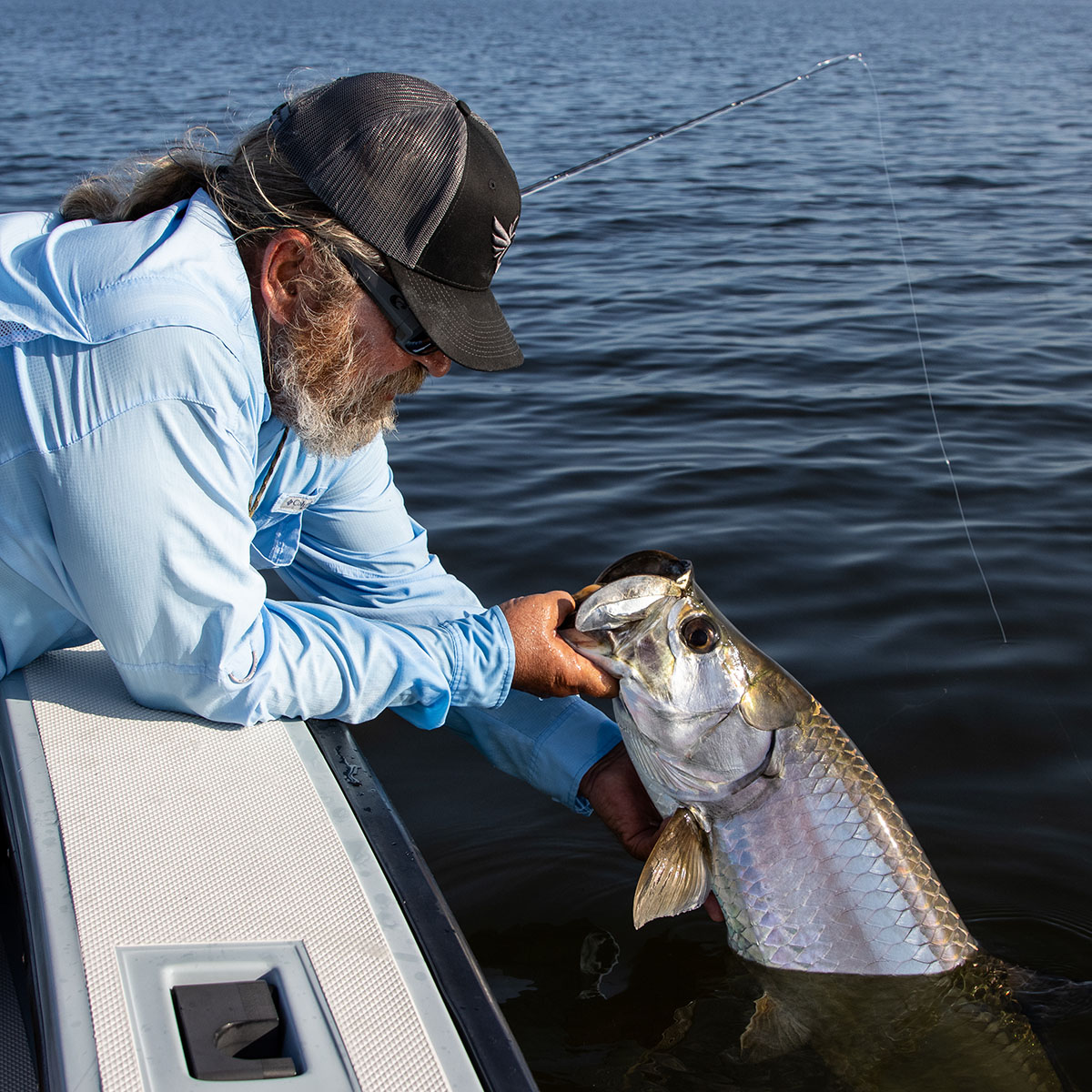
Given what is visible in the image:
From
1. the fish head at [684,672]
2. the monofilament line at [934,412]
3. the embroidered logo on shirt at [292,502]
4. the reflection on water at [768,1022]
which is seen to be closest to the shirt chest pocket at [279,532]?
the embroidered logo on shirt at [292,502]

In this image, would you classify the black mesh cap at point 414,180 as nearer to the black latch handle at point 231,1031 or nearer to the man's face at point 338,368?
the man's face at point 338,368

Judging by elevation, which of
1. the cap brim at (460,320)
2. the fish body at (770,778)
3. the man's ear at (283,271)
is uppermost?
the man's ear at (283,271)

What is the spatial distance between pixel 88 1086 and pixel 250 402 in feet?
4.06

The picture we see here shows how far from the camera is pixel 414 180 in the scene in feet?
7.73

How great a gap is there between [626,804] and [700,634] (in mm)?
617

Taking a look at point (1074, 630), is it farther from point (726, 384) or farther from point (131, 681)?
point (131, 681)

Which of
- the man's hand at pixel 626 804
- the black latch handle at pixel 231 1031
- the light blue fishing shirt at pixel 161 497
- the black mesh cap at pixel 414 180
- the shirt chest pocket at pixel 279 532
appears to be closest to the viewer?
the black latch handle at pixel 231 1031

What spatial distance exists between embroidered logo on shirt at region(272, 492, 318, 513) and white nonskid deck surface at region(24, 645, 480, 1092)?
1.88 feet

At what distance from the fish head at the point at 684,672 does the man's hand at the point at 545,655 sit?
3 cm

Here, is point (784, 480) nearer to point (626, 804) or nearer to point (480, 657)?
point (626, 804)

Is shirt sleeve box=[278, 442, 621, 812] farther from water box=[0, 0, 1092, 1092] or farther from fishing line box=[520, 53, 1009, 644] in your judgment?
fishing line box=[520, 53, 1009, 644]

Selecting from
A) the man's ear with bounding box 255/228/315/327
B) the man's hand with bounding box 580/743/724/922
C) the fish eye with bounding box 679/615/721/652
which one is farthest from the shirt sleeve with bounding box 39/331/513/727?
the man's hand with bounding box 580/743/724/922

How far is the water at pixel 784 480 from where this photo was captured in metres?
3.23

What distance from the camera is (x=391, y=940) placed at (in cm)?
189
